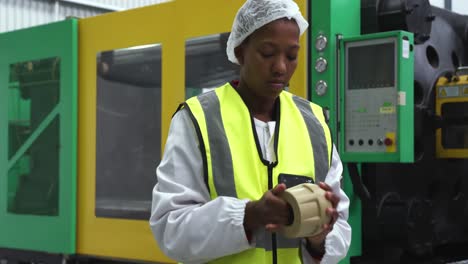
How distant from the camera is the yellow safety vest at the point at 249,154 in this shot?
1446 millimetres

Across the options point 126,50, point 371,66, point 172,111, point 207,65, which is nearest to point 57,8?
point 126,50

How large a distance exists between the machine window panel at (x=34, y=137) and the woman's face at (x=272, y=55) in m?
2.72

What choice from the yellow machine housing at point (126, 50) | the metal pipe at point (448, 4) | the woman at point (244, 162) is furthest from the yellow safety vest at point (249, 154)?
the metal pipe at point (448, 4)

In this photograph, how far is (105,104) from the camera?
377cm

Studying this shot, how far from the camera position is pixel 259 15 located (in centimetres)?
152

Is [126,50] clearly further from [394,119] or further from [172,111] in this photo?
[394,119]

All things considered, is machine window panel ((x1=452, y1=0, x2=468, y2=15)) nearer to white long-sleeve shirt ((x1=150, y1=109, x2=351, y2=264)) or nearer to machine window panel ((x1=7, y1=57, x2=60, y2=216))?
machine window panel ((x1=7, y1=57, x2=60, y2=216))

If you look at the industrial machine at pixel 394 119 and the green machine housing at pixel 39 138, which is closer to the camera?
the industrial machine at pixel 394 119

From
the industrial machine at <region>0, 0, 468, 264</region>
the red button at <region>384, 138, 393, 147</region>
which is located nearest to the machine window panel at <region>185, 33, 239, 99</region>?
the industrial machine at <region>0, 0, 468, 264</region>

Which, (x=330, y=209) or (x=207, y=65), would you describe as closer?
(x=330, y=209)

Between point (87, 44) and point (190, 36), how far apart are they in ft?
2.75

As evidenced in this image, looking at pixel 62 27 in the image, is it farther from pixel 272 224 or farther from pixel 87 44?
pixel 272 224

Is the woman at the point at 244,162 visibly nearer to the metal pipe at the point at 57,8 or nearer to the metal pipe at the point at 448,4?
the metal pipe at the point at 448,4

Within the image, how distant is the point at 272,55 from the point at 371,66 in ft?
4.60
